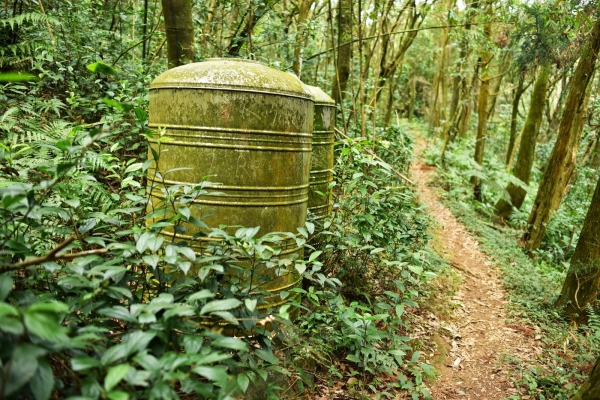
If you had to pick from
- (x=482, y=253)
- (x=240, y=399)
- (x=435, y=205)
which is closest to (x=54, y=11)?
(x=240, y=399)

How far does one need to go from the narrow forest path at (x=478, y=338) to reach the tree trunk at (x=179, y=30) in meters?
5.20

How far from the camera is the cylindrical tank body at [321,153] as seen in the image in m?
5.82

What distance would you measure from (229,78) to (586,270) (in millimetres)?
5715

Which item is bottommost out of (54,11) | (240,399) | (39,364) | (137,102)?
(240,399)

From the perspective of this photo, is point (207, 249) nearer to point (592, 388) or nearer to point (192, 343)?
point (192, 343)

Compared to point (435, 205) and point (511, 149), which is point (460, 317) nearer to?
point (435, 205)

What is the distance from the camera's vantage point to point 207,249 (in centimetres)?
273

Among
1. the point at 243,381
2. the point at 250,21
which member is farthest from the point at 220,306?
the point at 250,21

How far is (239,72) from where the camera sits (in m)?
3.70

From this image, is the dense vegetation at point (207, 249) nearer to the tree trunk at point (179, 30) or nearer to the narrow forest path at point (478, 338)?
the tree trunk at point (179, 30)

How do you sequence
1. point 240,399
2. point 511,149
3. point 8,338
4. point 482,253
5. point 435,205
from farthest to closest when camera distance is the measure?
point 511,149 → point 435,205 → point 482,253 → point 240,399 → point 8,338

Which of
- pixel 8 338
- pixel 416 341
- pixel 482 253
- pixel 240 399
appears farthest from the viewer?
pixel 482 253

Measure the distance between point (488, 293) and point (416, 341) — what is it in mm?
2987

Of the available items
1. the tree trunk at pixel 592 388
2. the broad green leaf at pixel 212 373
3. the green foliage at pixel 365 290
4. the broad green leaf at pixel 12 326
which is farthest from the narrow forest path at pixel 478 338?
the broad green leaf at pixel 12 326
